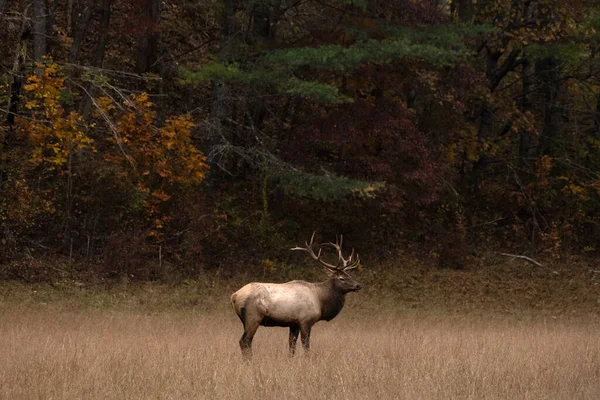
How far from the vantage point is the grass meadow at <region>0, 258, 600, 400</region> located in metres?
10.4

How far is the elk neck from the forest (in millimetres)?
8678

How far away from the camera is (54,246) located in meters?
22.9

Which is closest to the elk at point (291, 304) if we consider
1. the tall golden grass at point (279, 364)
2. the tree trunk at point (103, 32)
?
the tall golden grass at point (279, 364)

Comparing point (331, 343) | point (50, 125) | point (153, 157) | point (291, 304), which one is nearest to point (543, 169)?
point (153, 157)

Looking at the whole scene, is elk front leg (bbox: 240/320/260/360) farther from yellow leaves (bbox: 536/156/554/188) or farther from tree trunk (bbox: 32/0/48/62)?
yellow leaves (bbox: 536/156/554/188)

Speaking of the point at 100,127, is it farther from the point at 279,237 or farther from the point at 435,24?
the point at 435,24

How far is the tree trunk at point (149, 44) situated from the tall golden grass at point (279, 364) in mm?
10677

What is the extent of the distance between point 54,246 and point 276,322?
432 inches

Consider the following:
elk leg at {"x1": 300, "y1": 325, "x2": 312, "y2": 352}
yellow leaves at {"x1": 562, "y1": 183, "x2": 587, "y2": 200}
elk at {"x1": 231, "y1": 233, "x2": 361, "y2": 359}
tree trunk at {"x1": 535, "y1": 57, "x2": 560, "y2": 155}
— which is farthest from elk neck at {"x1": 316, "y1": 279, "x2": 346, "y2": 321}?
tree trunk at {"x1": 535, "y1": 57, "x2": 560, "y2": 155}

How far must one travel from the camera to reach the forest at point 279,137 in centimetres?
2280

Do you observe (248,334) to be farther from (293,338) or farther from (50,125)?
(50,125)

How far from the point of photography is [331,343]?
15.2 meters

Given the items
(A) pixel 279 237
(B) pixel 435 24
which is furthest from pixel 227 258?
(B) pixel 435 24

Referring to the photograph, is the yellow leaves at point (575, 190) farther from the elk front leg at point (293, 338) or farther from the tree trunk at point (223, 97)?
the elk front leg at point (293, 338)
